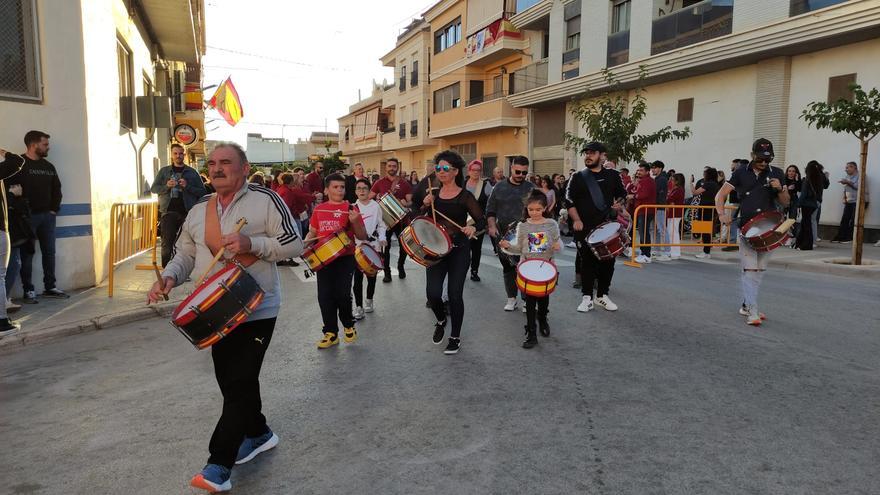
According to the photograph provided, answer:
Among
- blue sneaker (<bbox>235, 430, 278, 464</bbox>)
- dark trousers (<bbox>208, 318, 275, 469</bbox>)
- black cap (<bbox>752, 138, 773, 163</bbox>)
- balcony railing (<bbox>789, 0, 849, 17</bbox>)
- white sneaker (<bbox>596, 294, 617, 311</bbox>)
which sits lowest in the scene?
blue sneaker (<bbox>235, 430, 278, 464</bbox>)

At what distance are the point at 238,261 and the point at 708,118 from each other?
18.9 m

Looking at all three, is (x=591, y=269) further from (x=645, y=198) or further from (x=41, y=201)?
(x=41, y=201)

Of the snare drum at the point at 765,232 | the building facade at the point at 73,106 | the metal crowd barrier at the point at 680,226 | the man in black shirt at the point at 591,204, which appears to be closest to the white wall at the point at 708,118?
the metal crowd barrier at the point at 680,226

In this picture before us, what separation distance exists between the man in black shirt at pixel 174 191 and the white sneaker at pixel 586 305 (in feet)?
21.4

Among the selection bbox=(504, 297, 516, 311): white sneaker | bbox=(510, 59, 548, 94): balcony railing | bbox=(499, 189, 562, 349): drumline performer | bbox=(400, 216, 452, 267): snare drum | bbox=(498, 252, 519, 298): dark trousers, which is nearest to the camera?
bbox=(400, 216, 452, 267): snare drum

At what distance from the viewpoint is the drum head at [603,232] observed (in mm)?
7077

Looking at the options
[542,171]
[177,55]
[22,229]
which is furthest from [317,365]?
[542,171]

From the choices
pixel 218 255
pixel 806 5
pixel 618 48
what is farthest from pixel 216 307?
pixel 618 48

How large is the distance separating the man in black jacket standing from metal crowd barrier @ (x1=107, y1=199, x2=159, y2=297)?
0.70m

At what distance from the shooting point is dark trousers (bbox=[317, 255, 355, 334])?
604 centimetres

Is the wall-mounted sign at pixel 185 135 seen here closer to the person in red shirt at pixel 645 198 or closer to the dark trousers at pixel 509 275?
the person in red shirt at pixel 645 198

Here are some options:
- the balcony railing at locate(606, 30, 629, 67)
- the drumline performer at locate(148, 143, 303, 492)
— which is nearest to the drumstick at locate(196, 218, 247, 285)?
the drumline performer at locate(148, 143, 303, 492)

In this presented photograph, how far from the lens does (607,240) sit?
703 cm

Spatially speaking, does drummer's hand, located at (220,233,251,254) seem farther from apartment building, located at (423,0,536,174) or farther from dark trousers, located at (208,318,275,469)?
apartment building, located at (423,0,536,174)
